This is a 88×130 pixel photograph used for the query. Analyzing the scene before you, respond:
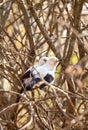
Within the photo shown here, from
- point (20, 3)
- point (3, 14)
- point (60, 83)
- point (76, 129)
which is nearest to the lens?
point (76, 129)

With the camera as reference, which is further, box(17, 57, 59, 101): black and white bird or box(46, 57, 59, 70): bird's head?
box(46, 57, 59, 70): bird's head

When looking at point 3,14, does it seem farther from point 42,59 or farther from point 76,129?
point 76,129

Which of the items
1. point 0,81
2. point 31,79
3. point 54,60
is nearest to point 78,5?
point 54,60

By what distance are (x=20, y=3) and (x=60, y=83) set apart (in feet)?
2.11

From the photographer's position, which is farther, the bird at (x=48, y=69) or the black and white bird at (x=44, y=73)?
the bird at (x=48, y=69)

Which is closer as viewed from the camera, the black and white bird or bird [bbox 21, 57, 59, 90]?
the black and white bird

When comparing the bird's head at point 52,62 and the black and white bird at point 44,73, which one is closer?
the black and white bird at point 44,73

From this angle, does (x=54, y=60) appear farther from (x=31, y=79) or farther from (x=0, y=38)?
(x=0, y=38)

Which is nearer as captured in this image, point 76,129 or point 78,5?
point 76,129

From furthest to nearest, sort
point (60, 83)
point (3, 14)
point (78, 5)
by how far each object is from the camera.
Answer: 1. point (3, 14)
2. point (60, 83)
3. point (78, 5)

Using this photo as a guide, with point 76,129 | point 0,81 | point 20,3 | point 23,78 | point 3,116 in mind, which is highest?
point 20,3

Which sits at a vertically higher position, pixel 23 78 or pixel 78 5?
pixel 78 5

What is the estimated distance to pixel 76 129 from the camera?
243cm

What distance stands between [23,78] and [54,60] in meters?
0.30
